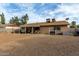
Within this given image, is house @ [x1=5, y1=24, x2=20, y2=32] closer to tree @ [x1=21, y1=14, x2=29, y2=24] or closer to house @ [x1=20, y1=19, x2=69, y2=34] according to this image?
house @ [x1=20, y1=19, x2=69, y2=34]

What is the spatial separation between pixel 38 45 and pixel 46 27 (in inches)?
28.2

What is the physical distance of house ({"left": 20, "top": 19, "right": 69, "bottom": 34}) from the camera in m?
14.3

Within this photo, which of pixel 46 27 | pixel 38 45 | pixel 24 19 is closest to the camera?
pixel 24 19

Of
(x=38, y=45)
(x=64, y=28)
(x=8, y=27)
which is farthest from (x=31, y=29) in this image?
(x=64, y=28)

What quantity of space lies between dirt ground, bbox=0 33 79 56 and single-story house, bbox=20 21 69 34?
175mm

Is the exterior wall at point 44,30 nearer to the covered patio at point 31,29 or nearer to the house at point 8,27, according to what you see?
the covered patio at point 31,29

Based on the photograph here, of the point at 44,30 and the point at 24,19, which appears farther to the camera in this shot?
the point at 44,30

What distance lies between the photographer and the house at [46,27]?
14281mm

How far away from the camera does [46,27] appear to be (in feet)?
47.1

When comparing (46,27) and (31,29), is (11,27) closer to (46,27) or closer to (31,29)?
(31,29)

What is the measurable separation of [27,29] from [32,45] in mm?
611

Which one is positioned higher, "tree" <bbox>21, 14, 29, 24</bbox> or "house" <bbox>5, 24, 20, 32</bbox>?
"tree" <bbox>21, 14, 29, 24</bbox>

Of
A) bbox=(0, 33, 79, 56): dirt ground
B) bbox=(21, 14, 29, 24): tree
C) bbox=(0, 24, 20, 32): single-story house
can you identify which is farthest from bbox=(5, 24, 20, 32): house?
bbox=(21, 14, 29, 24): tree

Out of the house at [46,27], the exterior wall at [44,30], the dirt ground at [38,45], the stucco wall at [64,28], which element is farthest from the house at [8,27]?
the stucco wall at [64,28]
